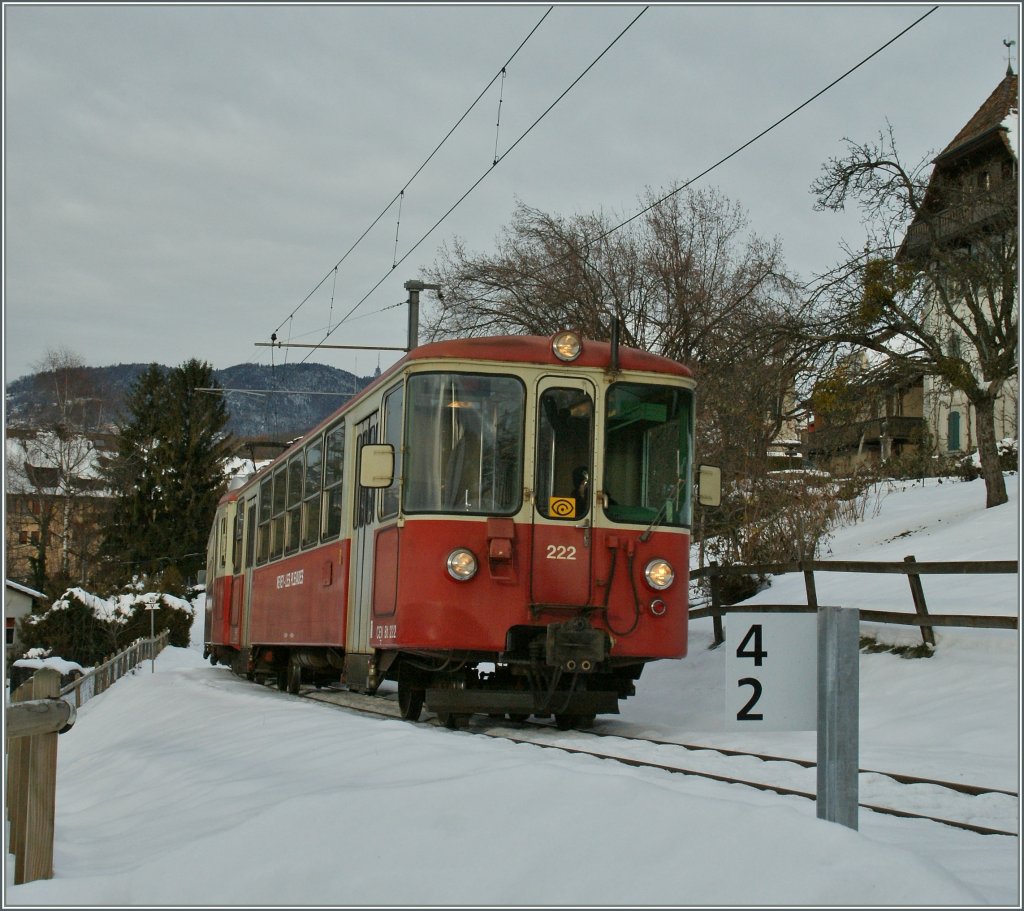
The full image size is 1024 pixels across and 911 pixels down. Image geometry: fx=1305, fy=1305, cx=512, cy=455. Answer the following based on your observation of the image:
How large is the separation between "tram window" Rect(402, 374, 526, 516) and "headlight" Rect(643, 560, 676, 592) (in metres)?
1.17

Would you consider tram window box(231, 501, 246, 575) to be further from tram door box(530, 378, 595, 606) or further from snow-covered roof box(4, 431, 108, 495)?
snow-covered roof box(4, 431, 108, 495)

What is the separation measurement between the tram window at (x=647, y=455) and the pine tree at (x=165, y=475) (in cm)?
5242

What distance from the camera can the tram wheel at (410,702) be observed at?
37.2 feet

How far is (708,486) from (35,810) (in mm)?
6372

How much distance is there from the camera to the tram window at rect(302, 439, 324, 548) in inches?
534

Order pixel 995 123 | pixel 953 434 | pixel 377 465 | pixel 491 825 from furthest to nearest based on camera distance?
pixel 953 434, pixel 995 123, pixel 377 465, pixel 491 825

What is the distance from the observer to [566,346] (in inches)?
408

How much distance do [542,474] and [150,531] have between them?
54441 mm

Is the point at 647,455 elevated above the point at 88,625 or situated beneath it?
elevated above

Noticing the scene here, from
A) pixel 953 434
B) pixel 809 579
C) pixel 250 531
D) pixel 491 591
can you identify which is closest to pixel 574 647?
pixel 491 591

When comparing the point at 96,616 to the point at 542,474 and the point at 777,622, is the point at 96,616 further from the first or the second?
the point at 777,622

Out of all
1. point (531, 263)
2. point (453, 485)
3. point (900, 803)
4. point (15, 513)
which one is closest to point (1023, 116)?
point (453, 485)

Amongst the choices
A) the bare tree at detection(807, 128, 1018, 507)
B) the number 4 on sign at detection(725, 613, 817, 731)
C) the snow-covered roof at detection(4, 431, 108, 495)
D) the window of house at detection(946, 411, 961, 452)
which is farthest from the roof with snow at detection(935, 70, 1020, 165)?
the snow-covered roof at detection(4, 431, 108, 495)

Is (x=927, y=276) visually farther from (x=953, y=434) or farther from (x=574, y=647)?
(x=953, y=434)
